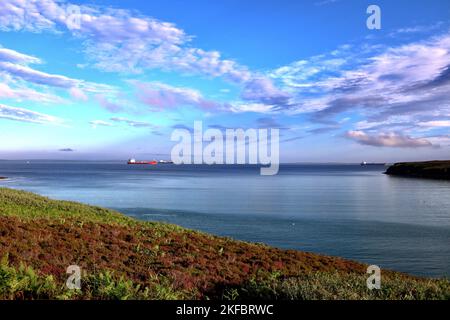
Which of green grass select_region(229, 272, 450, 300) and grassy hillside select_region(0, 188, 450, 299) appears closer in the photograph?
green grass select_region(229, 272, 450, 300)

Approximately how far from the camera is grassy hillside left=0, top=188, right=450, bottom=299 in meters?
10.9

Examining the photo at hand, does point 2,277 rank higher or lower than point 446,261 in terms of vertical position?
higher

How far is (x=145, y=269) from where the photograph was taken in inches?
586

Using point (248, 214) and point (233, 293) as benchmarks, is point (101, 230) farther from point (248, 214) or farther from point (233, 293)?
point (248, 214)

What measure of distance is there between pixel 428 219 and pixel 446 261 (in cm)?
2322

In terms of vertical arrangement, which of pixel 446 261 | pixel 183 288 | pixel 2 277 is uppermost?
pixel 2 277

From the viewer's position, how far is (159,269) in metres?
15.2

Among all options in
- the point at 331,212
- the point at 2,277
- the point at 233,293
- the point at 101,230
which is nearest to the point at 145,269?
the point at 233,293

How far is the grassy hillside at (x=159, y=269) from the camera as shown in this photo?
430 inches

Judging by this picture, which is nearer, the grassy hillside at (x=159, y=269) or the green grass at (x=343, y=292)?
the green grass at (x=343, y=292)

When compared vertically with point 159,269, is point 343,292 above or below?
above

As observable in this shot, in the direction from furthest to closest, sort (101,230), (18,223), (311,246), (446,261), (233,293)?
(311,246)
(446,261)
(101,230)
(18,223)
(233,293)

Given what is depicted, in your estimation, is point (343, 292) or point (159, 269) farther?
point (159, 269)

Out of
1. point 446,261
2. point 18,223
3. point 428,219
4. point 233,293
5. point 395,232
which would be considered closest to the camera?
point 233,293
